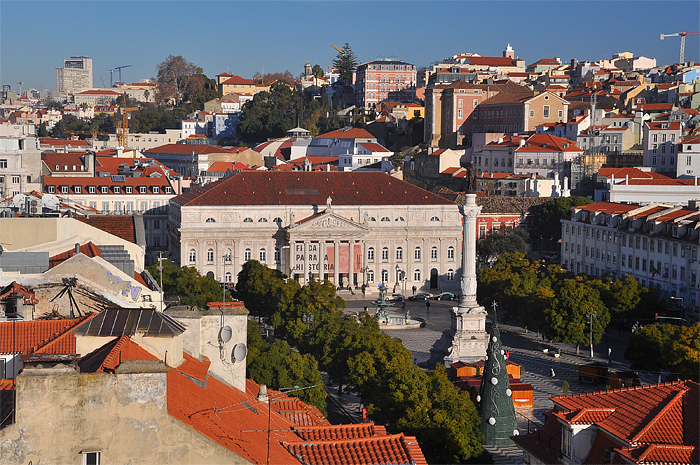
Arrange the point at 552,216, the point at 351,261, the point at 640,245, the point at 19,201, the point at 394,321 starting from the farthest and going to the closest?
the point at 552,216 → the point at 351,261 → the point at 640,245 → the point at 394,321 → the point at 19,201

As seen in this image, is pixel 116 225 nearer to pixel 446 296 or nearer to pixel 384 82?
pixel 446 296

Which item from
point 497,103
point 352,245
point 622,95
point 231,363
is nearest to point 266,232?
point 352,245

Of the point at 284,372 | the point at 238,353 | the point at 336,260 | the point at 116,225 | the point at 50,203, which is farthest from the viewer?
the point at 336,260

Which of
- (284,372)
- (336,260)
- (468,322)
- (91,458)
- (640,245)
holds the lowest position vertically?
(336,260)

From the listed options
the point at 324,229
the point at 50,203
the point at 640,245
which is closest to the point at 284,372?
the point at 50,203

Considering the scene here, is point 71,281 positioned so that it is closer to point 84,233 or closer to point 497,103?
point 84,233

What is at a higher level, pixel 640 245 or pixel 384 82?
pixel 384 82
